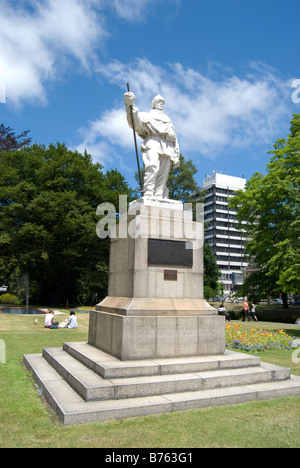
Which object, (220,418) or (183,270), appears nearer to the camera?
(220,418)

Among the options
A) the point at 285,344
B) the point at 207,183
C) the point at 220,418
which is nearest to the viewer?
the point at 220,418

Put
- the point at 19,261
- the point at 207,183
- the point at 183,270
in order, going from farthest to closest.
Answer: the point at 207,183
the point at 19,261
the point at 183,270

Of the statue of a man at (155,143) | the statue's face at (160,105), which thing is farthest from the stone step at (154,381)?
the statue's face at (160,105)

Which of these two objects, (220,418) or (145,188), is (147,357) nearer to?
(220,418)

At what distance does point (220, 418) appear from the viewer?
17.0 feet

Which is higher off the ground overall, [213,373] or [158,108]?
[158,108]

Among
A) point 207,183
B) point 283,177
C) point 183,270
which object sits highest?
point 207,183

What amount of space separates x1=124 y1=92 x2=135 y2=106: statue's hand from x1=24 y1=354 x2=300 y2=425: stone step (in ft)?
22.1

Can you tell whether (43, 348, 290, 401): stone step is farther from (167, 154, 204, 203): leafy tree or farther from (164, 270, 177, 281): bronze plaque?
(167, 154, 204, 203): leafy tree

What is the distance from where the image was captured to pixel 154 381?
5945 mm

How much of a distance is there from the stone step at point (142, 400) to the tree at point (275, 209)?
16.4m
